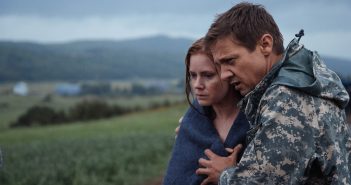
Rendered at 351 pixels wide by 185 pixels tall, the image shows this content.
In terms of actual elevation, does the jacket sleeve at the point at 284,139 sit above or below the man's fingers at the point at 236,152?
above

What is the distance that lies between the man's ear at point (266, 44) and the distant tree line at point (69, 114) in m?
49.0

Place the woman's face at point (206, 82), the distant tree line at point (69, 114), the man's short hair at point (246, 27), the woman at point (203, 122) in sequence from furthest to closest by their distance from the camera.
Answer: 1. the distant tree line at point (69, 114)
2. the woman's face at point (206, 82)
3. the woman at point (203, 122)
4. the man's short hair at point (246, 27)

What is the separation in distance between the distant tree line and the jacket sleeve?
49161 mm

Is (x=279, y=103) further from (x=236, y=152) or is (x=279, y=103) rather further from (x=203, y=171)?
(x=203, y=171)

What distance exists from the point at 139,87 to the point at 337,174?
131 meters

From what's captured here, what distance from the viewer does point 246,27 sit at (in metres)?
2.33

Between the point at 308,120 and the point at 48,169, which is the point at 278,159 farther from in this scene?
the point at 48,169

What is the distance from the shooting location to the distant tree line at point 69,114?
50531 millimetres

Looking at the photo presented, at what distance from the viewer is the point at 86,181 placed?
10.8 metres

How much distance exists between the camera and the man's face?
2340 mm

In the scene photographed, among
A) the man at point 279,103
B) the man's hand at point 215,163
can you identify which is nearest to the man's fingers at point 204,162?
the man's hand at point 215,163

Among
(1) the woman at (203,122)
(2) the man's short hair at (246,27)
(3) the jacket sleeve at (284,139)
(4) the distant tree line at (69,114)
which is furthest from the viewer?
(4) the distant tree line at (69,114)

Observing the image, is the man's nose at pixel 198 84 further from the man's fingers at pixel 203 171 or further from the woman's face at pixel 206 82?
the man's fingers at pixel 203 171

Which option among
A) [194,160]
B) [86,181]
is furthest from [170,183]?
[86,181]
